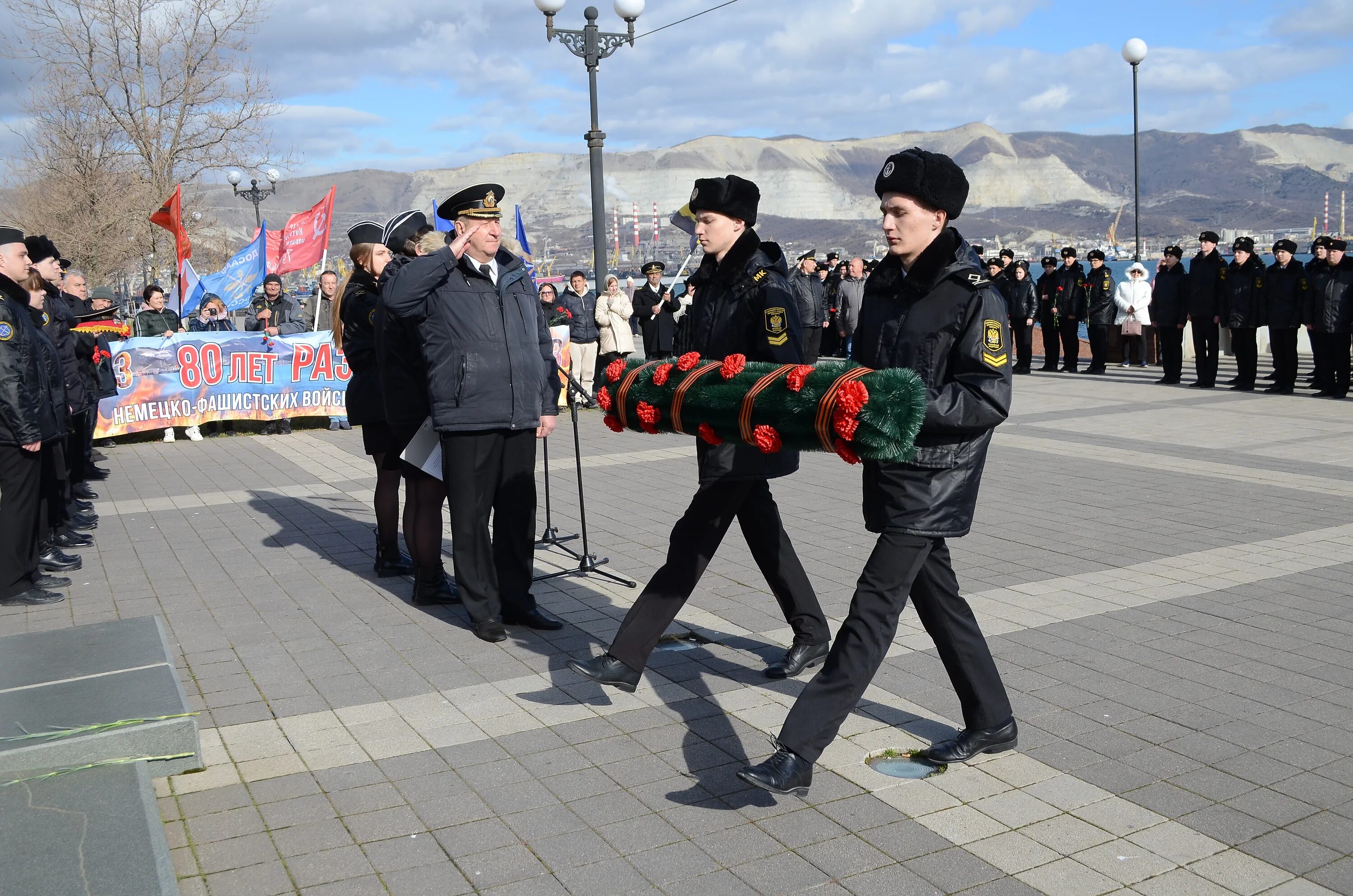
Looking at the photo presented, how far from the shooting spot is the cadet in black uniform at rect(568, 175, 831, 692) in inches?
185

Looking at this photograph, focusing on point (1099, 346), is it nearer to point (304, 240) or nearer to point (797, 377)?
→ point (304, 240)

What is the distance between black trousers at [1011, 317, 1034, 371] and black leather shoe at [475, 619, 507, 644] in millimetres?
16305

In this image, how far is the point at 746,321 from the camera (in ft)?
16.2

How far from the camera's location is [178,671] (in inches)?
222

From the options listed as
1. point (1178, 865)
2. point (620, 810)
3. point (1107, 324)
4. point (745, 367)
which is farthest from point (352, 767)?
point (1107, 324)

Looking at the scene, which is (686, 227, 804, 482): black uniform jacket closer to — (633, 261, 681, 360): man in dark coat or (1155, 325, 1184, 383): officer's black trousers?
(633, 261, 681, 360): man in dark coat

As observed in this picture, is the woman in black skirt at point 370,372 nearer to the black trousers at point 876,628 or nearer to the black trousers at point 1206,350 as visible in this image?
the black trousers at point 876,628

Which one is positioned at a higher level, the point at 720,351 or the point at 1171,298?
the point at 1171,298

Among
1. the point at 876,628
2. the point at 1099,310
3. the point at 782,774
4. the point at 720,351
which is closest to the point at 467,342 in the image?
the point at 720,351

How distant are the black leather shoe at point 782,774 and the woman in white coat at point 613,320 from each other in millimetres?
→ 13510

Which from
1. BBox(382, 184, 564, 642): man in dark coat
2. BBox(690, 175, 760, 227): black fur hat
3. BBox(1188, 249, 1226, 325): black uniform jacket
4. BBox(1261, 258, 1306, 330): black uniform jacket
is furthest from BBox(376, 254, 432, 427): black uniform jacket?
BBox(1188, 249, 1226, 325): black uniform jacket

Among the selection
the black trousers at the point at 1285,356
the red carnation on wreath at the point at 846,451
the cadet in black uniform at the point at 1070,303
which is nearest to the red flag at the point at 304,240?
the cadet in black uniform at the point at 1070,303

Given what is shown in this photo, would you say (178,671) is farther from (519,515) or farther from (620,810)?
(620,810)

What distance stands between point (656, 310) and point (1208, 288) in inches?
308
